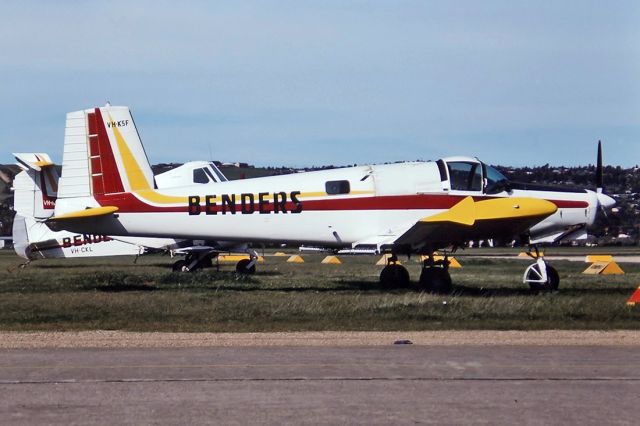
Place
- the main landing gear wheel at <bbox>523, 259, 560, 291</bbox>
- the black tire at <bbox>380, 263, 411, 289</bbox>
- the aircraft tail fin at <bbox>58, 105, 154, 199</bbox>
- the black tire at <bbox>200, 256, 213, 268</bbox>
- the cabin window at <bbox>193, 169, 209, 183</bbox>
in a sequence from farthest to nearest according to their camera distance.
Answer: the black tire at <bbox>200, 256, 213, 268</bbox>
the cabin window at <bbox>193, 169, 209, 183</bbox>
the black tire at <bbox>380, 263, 411, 289</bbox>
the aircraft tail fin at <bbox>58, 105, 154, 199</bbox>
the main landing gear wheel at <bbox>523, 259, 560, 291</bbox>

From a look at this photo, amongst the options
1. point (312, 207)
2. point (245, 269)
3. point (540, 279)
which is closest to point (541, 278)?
point (540, 279)

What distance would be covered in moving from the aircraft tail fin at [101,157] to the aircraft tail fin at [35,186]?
34.5 feet

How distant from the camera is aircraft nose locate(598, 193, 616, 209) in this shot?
66.3 ft

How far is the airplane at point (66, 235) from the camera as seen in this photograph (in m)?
29.8

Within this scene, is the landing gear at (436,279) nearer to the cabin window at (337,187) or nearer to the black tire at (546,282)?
the black tire at (546,282)

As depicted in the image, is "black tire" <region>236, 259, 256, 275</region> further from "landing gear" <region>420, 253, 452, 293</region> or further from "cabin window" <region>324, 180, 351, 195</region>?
"landing gear" <region>420, 253, 452, 293</region>

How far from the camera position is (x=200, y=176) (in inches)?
1164

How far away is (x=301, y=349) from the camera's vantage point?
11273mm

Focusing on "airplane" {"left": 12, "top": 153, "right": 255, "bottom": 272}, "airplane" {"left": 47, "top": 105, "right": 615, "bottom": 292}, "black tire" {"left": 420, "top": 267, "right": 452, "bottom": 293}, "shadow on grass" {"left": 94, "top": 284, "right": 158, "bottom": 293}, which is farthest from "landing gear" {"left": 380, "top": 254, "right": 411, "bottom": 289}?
"airplane" {"left": 12, "top": 153, "right": 255, "bottom": 272}

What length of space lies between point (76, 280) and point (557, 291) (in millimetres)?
13144

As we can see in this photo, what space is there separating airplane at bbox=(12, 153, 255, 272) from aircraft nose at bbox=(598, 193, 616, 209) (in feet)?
38.7

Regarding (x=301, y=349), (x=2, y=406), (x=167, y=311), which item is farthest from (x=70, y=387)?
(x=167, y=311)

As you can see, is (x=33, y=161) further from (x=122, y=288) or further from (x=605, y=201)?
(x=605, y=201)

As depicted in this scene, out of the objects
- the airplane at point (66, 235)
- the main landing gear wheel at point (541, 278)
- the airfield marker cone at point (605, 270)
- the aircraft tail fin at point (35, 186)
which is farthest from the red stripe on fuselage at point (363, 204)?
the aircraft tail fin at point (35, 186)
